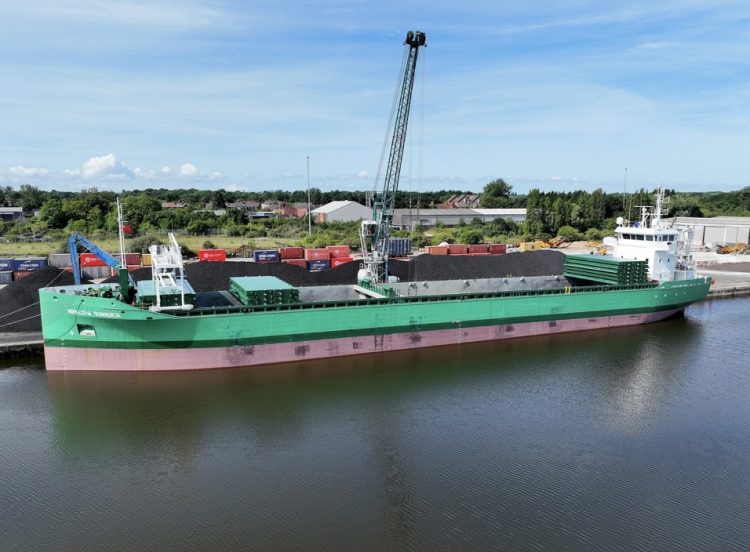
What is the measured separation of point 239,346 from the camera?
23.4m

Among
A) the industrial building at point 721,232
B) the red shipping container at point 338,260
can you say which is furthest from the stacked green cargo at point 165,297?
the industrial building at point 721,232

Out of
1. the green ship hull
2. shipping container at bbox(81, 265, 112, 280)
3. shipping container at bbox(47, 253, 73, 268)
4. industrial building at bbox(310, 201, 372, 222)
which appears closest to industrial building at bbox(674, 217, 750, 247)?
the green ship hull

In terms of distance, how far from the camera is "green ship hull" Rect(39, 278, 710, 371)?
2208 cm

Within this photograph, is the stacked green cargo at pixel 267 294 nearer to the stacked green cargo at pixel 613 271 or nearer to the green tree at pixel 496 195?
the stacked green cargo at pixel 613 271

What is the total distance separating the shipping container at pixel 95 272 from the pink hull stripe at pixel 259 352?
1784cm

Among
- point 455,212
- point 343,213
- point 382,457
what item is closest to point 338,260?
point 382,457

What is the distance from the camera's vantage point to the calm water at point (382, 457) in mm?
12711

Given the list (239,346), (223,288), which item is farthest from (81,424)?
(223,288)

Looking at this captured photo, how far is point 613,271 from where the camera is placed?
31.6m

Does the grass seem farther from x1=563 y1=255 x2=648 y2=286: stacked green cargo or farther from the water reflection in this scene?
x1=563 y1=255 x2=648 y2=286: stacked green cargo

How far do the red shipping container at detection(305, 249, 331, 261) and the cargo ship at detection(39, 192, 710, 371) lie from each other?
485 inches

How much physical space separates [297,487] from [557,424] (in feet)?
31.5

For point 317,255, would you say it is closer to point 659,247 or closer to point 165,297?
point 165,297

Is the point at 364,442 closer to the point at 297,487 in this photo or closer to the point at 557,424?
the point at 297,487
